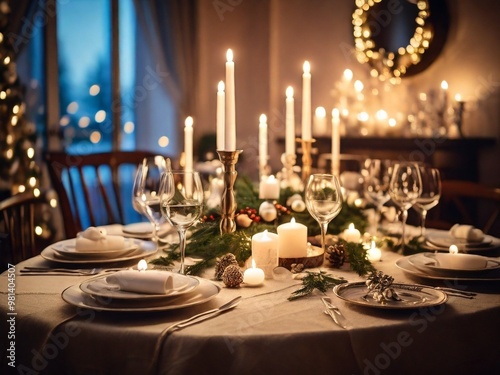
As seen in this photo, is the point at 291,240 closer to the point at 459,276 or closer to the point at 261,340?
the point at 459,276

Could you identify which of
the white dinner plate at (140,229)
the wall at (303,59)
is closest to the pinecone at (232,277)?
the white dinner plate at (140,229)

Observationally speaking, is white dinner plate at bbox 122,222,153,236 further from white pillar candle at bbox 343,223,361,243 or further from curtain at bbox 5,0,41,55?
curtain at bbox 5,0,41,55

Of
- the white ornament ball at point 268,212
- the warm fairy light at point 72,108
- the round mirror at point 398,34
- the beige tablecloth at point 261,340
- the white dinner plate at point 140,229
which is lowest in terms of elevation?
the beige tablecloth at point 261,340

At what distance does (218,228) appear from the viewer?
181cm

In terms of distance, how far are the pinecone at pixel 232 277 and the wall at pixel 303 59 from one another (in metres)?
3.32

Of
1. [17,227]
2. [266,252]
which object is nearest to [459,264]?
[266,252]

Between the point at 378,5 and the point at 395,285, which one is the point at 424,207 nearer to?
the point at 395,285

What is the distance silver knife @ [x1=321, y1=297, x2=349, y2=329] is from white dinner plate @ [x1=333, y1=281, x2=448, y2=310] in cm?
3

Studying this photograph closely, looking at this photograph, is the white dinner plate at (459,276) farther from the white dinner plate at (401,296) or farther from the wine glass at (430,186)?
the wine glass at (430,186)

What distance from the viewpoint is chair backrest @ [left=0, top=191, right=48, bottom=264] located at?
6.34 feet

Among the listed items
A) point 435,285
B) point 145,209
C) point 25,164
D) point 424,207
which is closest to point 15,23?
point 25,164

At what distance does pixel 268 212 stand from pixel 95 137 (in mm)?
3950

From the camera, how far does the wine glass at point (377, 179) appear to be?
1938mm

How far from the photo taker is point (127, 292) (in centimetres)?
127
